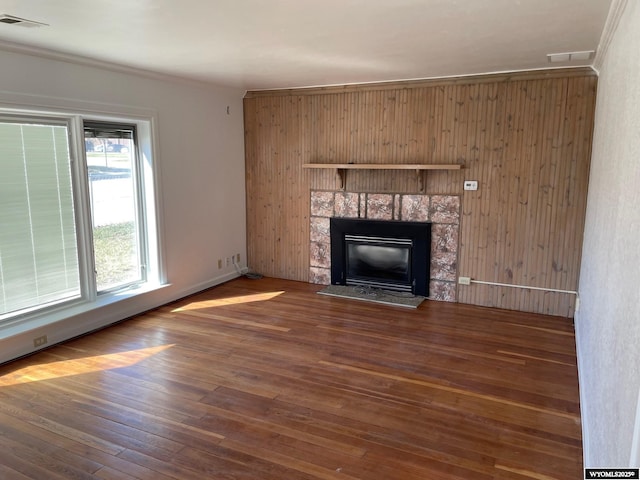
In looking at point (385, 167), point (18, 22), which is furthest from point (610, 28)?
point (18, 22)

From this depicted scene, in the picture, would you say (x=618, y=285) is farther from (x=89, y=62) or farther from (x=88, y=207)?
(x=89, y=62)

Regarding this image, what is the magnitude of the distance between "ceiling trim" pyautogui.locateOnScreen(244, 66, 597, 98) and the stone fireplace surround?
124 centimetres

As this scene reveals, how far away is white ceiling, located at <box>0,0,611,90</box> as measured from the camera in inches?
107

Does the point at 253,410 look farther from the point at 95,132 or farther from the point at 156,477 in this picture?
the point at 95,132

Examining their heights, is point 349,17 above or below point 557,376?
above

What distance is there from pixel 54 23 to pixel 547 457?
403cm

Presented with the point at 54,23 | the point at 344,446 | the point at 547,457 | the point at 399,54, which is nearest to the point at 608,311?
the point at 547,457

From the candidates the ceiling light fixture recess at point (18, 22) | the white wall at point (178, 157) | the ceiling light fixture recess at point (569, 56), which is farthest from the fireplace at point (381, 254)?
the ceiling light fixture recess at point (18, 22)

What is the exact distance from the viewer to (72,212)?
171 inches

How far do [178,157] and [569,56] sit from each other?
4.05m

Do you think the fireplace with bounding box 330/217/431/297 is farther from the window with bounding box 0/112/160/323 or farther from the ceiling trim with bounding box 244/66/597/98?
the window with bounding box 0/112/160/323

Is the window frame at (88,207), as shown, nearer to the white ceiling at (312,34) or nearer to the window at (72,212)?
the window at (72,212)

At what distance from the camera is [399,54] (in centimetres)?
398

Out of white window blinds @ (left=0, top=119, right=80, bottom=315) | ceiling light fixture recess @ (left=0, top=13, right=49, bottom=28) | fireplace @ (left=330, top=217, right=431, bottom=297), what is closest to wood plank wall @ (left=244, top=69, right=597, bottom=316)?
fireplace @ (left=330, top=217, right=431, bottom=297)
